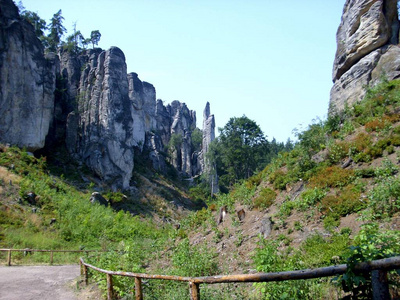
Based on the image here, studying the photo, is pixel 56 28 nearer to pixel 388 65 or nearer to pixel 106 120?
pixel 106 120

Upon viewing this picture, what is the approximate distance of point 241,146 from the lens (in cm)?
4166

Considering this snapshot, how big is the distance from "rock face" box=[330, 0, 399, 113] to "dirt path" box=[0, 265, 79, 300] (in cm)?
1690

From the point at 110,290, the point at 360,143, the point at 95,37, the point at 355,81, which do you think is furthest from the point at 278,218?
the point at 95,37

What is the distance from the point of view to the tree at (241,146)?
4172cm

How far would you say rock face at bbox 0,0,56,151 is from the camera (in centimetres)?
3272

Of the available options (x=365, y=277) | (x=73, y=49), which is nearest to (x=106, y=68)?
(x=73, y=49)

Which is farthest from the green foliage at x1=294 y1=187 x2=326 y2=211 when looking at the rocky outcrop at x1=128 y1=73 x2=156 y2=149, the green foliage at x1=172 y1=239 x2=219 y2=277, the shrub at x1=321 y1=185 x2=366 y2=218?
the rocky outcrop at x1=128 y1=73 x2=156 y2=149

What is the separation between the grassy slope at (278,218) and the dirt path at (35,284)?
1.30 m

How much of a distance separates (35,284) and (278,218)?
28.7ft

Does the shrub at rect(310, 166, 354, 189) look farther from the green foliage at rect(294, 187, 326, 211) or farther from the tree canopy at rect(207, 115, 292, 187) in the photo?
the tree canopy at rect(207, 115, 292, 187)

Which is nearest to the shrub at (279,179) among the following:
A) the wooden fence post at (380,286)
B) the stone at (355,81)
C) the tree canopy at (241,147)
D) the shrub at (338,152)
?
the shrub at (338,152)

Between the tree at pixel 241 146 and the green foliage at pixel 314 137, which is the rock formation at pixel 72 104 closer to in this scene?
the tree at pixel 241 146

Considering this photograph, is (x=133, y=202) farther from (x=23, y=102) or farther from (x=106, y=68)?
(x=106, y=68)

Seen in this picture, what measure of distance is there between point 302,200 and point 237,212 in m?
3.51
